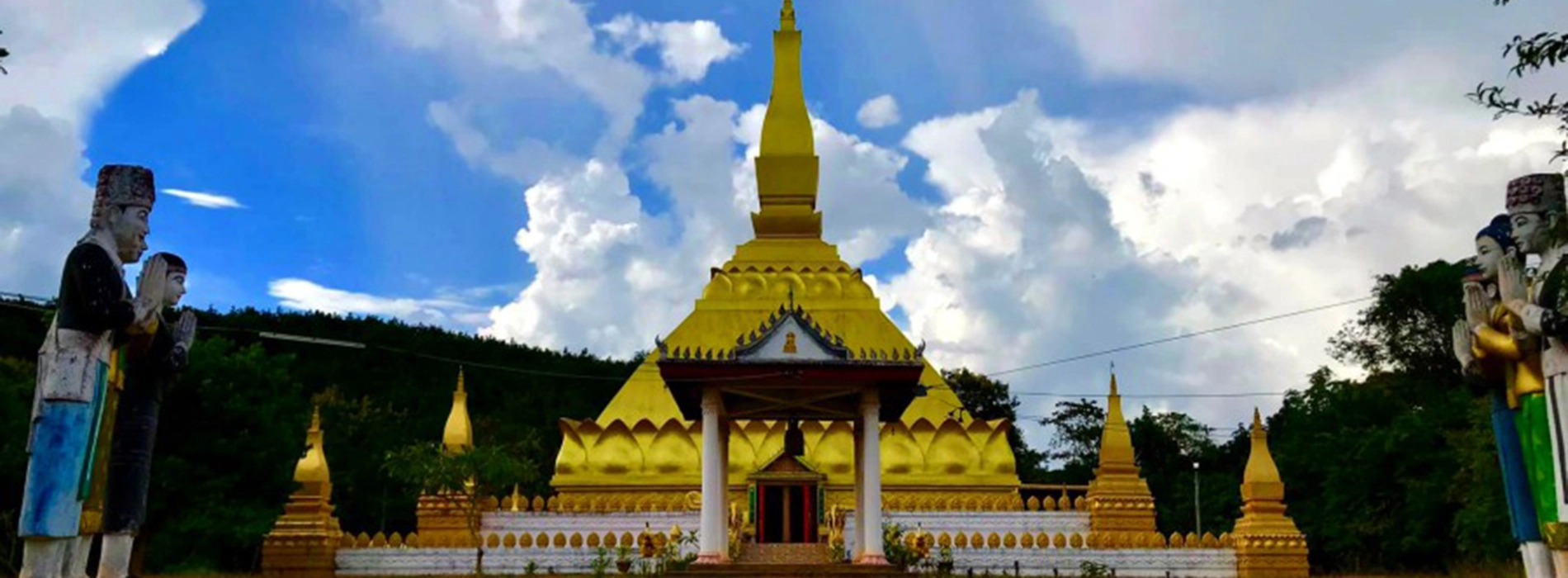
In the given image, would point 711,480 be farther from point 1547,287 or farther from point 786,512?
point 1547,287

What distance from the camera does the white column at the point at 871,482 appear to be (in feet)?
75.6

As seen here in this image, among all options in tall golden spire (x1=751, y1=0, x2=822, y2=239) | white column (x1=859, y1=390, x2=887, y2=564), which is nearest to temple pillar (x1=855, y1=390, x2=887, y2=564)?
white column (x1=859, y1=390, x2=887, y2=564)

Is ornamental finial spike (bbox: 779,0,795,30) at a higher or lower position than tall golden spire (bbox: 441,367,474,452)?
higher

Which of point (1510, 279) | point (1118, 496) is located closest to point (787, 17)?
point (1118, 496)

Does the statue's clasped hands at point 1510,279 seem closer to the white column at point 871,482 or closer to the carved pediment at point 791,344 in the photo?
the carved pediment at point 791,344

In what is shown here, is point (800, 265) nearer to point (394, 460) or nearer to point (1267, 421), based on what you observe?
point (394, 460)

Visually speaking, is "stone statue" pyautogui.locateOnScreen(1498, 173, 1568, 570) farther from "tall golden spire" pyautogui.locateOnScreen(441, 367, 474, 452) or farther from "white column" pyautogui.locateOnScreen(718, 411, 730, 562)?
"tall golden spire" pyautogui.locateOnScreen(441, 367, 474, 452)

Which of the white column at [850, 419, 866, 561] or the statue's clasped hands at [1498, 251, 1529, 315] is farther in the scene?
the white column at [850, 419, 866, 561]

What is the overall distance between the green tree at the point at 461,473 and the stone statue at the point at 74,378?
1801 cm

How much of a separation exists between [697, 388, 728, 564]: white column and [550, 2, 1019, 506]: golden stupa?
25.7ft

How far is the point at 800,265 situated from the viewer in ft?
121

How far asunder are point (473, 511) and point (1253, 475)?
15864mm

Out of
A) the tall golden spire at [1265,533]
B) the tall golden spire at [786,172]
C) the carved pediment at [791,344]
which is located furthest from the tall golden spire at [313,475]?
the tall golden spire at [1265,533]

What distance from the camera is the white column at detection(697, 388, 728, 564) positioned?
75.5ft
